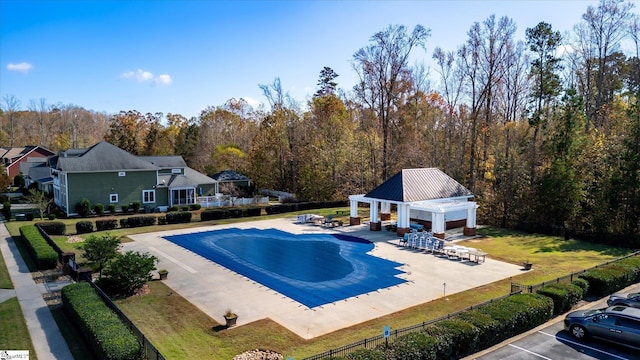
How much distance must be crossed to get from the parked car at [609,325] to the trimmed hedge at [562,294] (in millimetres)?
1415

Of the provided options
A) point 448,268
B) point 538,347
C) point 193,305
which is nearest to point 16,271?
point 193,305

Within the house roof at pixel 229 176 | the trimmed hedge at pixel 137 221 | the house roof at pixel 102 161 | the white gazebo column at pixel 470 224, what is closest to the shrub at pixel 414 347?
the white gazebo column at pixel 470 224

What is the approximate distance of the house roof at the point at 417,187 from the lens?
30094mm

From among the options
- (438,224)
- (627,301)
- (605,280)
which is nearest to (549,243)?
(438,224)

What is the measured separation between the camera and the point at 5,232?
3138 cm

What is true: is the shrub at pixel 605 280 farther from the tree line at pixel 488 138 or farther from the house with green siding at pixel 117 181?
the house with green siding at pixel 117 181

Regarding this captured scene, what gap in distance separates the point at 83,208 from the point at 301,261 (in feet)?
76.6

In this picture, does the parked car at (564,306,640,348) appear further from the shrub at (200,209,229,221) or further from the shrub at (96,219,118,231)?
the shrub at (96,219,118,231)

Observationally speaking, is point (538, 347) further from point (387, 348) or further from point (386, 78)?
point (386, 78)

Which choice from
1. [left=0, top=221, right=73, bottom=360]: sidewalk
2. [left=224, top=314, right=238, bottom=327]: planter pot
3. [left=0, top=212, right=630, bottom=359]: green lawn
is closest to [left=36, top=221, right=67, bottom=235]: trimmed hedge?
[left=0, top=221, right=73, bottom=360]: sidewalk

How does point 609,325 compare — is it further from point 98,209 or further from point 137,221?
point 98,209

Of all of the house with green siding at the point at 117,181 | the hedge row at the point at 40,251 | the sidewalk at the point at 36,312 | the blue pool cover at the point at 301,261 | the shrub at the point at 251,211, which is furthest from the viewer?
the shrub at the point at 251,211

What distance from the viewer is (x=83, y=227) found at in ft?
102

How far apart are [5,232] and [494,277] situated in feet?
108
